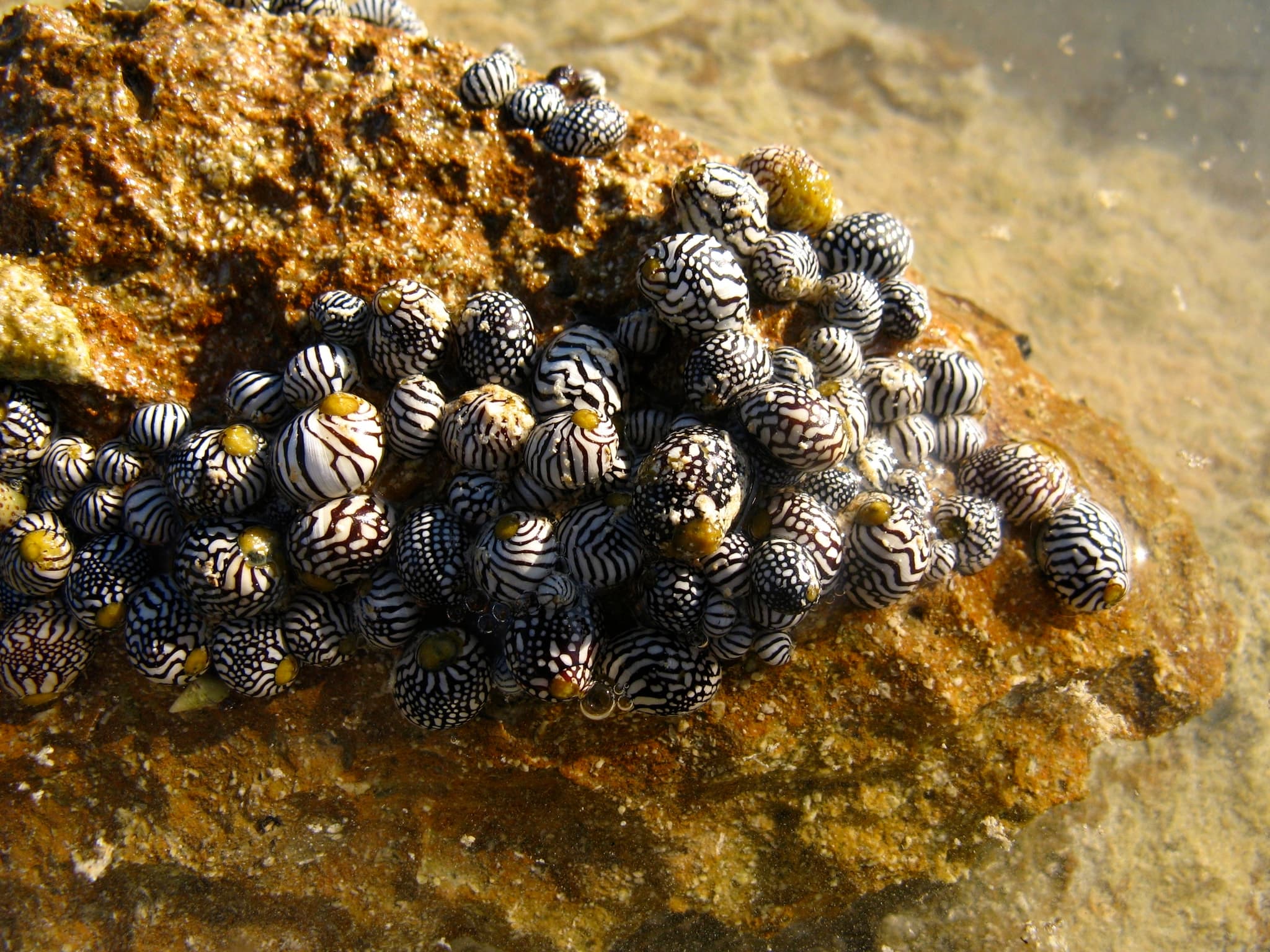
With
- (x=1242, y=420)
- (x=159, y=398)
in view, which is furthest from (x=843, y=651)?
(x=1242, y=420)

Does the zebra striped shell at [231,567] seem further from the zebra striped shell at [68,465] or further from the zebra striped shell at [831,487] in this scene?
the zebra striped shell at [831,487]

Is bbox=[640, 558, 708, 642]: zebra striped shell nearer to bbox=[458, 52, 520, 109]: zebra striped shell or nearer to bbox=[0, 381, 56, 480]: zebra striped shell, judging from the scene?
bbox=[458, 52, 520, 109]: zebra striped shell

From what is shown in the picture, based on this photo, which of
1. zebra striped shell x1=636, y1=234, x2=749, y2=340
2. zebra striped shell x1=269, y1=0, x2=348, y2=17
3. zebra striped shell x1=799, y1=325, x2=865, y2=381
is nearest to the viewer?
zebra striped shell x1=636, y1=234, x2=749, y2=340

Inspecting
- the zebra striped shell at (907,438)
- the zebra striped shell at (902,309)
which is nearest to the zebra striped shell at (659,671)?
the zebra striped shell at (907,438)

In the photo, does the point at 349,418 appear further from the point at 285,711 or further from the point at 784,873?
the point at 784,873

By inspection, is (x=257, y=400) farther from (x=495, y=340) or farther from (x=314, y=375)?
(x=495, y=340)

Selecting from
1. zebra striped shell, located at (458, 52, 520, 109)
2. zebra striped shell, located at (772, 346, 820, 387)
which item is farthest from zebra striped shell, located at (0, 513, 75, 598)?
zebra striped shell, located at (772, 346, 820, 387)
